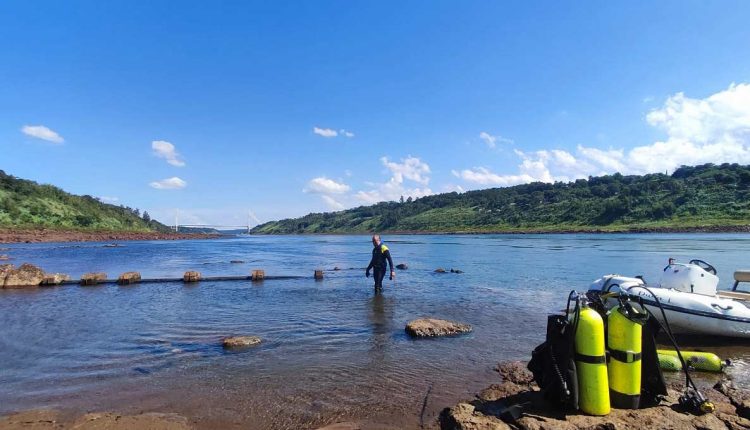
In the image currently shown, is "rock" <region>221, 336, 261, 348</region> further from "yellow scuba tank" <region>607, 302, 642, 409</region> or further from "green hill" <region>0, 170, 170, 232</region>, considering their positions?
"green hill" <region>0, 170, 170, 232</region>

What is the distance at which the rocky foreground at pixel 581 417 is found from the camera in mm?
5129

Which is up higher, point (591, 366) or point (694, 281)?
point (694, 281)

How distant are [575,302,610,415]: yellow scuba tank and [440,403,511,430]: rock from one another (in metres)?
1.16

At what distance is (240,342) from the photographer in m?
9.77

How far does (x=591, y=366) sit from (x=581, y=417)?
0.64 meters

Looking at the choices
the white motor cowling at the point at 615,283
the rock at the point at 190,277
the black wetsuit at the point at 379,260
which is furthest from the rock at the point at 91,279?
the white motor cowling at the point at 615,283

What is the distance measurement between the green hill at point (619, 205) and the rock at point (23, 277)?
348 ft

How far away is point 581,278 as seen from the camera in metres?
23.5

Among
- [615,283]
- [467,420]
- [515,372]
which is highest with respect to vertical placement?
[615,283]

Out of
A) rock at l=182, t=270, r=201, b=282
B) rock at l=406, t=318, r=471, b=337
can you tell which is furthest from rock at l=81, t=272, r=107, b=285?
rock at l=406, t=318, r=471, b=337

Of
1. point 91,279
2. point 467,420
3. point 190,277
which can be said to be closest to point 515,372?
point 467,420

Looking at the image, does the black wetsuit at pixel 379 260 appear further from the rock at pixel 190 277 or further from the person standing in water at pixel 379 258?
the rock at pixel 190 277

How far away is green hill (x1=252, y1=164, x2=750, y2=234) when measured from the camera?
98.1m

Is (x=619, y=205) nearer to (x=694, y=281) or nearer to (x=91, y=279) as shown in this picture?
(x=694, y=281)
